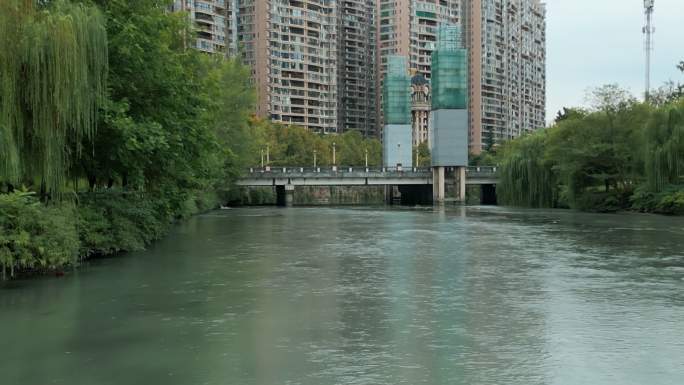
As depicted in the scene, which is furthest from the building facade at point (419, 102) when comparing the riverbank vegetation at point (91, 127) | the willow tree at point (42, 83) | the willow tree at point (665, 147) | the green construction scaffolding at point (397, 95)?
the willow tree at point (42, 83)

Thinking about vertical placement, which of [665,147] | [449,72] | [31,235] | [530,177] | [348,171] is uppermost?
[449,72]

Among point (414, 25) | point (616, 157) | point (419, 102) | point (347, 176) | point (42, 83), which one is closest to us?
point (42, 83)

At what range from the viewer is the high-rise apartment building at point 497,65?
173000 mm

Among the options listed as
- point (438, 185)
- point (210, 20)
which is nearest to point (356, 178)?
point (438, 185)

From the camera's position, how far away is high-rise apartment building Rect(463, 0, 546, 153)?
568 ft

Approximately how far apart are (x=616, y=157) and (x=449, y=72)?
130ft

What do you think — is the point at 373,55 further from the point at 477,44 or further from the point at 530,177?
the point at 530,177

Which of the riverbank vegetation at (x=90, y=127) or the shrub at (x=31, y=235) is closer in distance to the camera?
the shrub at (x=31, y=235)

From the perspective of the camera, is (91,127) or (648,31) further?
(648,31)

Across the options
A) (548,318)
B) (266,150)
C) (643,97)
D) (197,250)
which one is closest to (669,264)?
(548,318)

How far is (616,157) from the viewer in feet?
206

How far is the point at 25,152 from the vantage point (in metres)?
20.1

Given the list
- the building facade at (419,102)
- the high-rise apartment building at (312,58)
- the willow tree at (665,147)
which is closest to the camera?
the willow tree at (665,147)

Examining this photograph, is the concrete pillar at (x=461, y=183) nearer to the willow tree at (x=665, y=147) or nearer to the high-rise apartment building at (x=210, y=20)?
the willow tree at (x=665, y=147)
